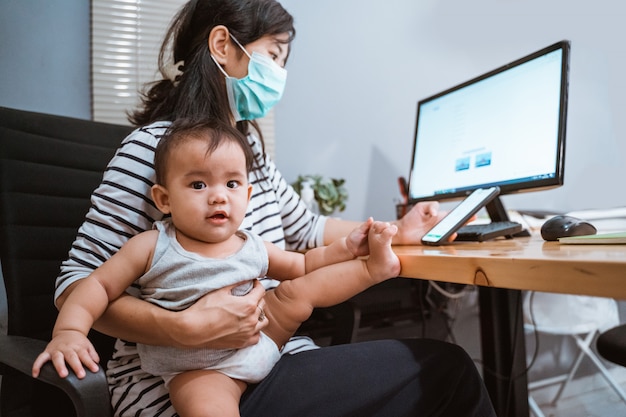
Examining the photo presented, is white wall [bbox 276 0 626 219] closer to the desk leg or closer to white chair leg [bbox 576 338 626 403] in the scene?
white chair leg [bbox 576 338 626 403]

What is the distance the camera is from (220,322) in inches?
32.2

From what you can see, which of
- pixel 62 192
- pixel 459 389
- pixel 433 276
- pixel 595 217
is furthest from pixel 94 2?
pixel 595 217

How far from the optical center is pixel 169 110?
1.22m

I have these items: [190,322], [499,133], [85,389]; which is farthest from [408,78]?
[85,389]

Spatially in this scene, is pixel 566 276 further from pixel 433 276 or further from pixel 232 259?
pixel 232 259

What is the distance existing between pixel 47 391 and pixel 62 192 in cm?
47

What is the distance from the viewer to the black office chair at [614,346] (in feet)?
3.74

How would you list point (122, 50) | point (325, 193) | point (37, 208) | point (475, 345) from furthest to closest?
point (475, 345)
point (325, 193)
point (122, 50)
point (37, 208)

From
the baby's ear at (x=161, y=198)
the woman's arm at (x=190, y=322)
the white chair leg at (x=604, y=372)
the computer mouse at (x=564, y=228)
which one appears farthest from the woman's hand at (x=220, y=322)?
the white chair leg at (x=604, y=372)

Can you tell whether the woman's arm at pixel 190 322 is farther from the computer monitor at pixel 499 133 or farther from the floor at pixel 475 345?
the floor at pixel 475 345

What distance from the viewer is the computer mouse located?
932mm

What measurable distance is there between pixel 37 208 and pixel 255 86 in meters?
0.62

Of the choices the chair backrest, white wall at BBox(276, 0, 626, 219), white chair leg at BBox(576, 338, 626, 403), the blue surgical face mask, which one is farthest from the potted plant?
white chair leg at BBox(576, 338, 626, 403)

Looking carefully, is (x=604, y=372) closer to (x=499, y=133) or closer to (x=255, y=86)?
(x=499, y=133)
